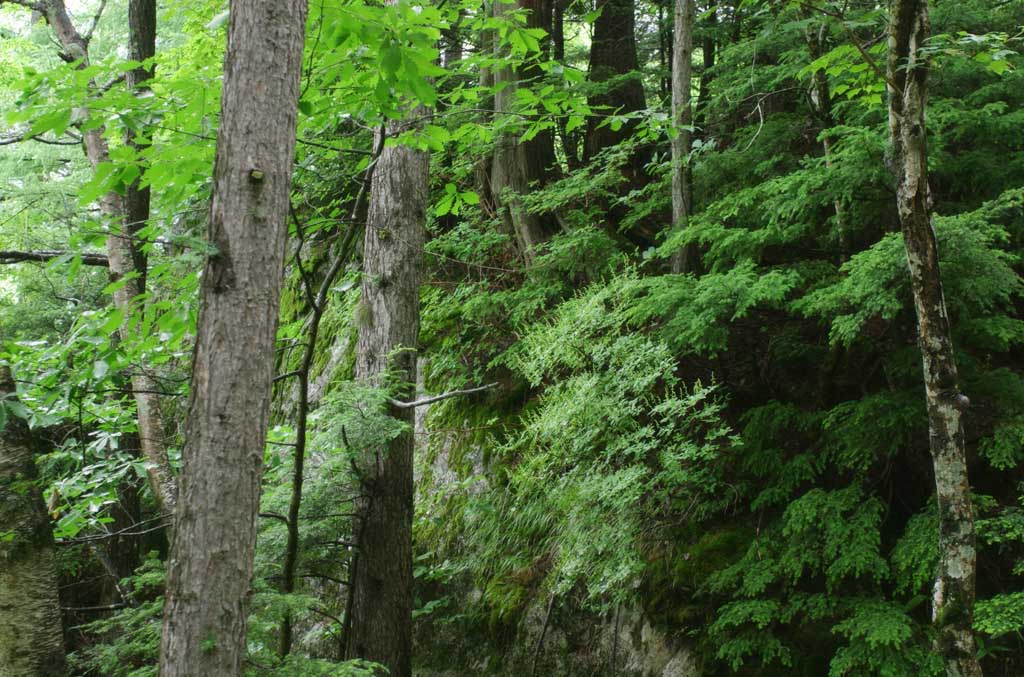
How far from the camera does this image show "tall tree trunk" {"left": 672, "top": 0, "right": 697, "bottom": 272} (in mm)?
5820

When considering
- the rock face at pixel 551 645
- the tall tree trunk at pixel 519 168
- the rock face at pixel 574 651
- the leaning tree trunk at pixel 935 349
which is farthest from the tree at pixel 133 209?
the leaning tree trunk at pixel 935 349

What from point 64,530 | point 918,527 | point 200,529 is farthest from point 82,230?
point 918,527

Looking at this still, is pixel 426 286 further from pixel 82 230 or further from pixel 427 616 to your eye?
pixel 82 230

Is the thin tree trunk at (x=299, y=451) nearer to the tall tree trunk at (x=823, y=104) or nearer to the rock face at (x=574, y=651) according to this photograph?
the rock face at (x=574, y=651)

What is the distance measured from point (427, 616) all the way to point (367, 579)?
165 centimetres

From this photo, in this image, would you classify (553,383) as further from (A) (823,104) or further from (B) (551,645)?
(A) (823,104)

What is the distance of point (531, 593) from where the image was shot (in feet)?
18.1

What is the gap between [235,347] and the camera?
2652mm

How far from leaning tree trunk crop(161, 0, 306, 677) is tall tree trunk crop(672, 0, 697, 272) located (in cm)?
350

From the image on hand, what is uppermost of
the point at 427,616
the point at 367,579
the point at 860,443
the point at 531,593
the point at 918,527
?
the point at 860,443

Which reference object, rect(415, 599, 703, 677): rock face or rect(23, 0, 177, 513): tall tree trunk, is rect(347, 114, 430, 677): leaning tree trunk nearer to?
rect(415, 599, 703, 677): rock face

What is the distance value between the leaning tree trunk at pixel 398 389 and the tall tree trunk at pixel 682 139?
200 cm

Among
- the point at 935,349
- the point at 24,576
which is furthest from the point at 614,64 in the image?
the point at 24,576

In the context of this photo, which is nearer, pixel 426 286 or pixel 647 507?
pixel 647 507
